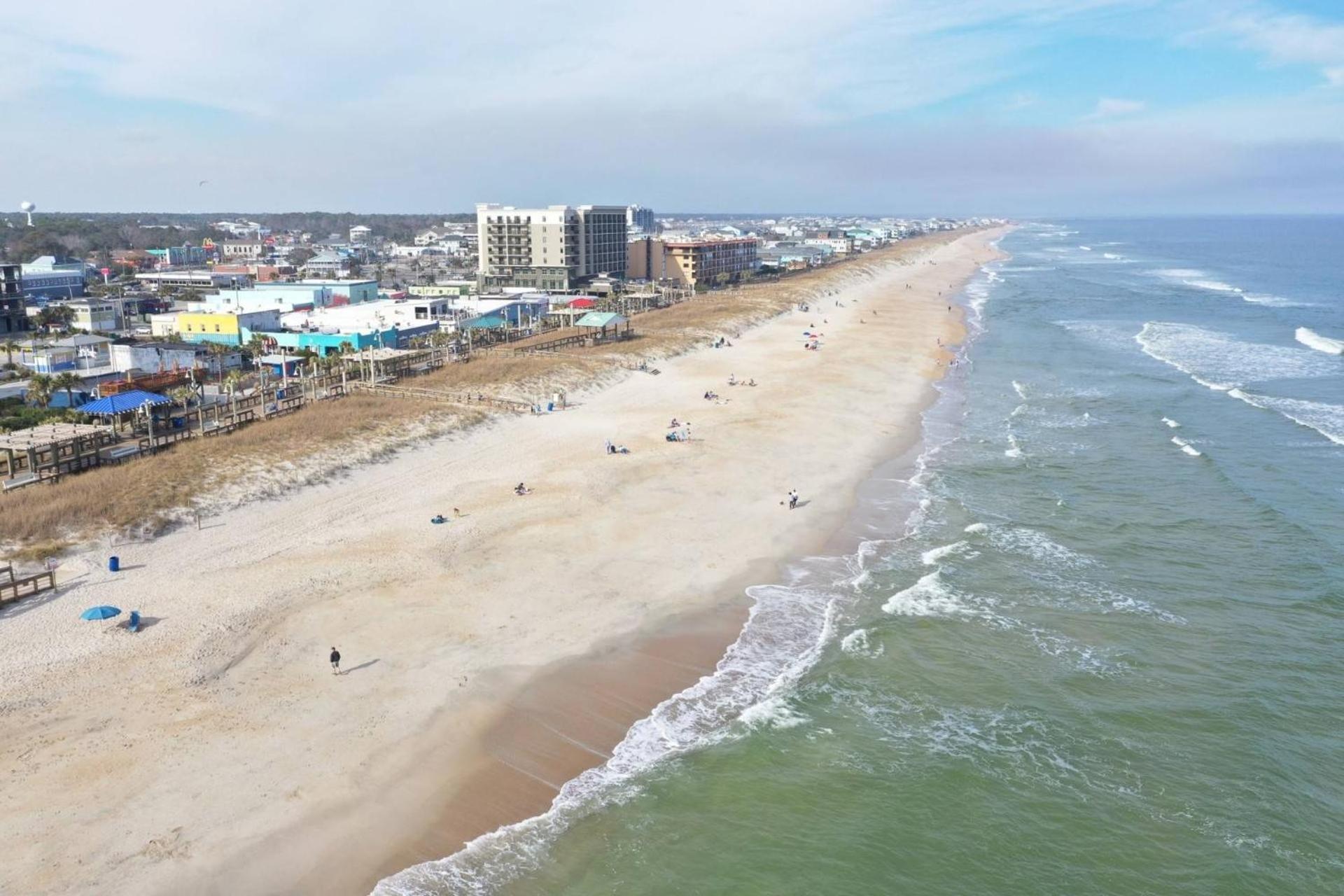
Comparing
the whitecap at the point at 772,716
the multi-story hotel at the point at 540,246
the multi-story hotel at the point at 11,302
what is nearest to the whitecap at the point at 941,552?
the whitecap at the point at 772,716

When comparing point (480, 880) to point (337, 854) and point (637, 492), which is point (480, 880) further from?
point (637, 492)

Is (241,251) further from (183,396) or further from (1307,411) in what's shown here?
(1307,411)

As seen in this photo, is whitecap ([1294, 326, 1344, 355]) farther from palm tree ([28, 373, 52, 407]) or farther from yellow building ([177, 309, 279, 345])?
palm tree ([28, 373, 52, 407])

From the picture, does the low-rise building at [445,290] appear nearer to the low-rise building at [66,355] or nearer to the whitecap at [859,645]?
the low-rise building at [66,355]

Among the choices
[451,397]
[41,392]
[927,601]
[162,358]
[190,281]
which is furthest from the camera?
[190,281]

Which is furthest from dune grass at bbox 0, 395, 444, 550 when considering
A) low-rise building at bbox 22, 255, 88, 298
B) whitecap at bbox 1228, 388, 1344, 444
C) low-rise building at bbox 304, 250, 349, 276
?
low-rise building at bbox 304, 250, 349, 276

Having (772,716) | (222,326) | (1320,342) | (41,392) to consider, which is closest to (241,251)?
(222,326)
